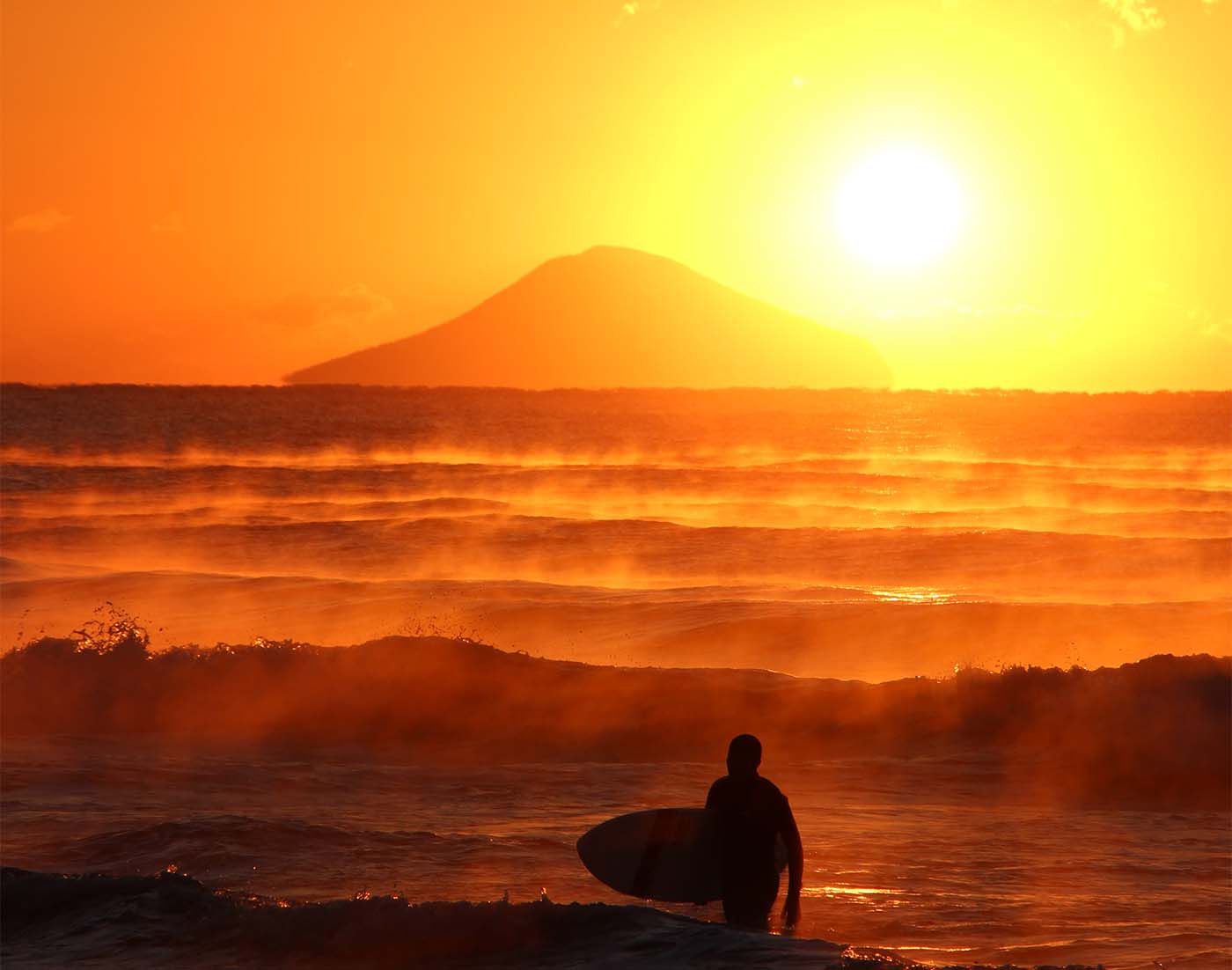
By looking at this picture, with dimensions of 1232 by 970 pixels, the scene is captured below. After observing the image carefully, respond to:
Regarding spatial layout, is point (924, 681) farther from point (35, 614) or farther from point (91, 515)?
point (91, 515)

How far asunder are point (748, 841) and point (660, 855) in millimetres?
679

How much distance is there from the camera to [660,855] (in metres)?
7.94

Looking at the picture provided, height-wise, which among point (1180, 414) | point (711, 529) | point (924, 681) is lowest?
point (924, 681)

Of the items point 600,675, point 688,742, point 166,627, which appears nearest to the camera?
point 688,742

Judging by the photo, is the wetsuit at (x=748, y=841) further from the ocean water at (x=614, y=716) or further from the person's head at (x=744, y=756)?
the ocean water at (x=614, y=716)

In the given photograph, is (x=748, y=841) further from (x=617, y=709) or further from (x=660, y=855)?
(x=617, y=709)

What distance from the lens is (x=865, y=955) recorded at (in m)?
6.86

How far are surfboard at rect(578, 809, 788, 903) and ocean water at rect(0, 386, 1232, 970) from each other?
0.40 metres

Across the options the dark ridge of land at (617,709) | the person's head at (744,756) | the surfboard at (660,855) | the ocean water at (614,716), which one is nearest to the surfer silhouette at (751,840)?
the person's head at (744,756)

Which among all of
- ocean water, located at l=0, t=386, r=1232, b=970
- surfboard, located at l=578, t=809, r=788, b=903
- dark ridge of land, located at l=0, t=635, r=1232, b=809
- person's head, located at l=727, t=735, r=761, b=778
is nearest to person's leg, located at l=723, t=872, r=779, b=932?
surfboard, located at l=578, t=809, r=788, b=903

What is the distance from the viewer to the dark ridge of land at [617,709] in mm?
13672

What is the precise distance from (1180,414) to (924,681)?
109595 mm

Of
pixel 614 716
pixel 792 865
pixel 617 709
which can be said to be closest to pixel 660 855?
pixel 792 865

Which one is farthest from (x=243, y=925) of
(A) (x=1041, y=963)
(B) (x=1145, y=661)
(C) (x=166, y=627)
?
(C) (x=166, y=627)
